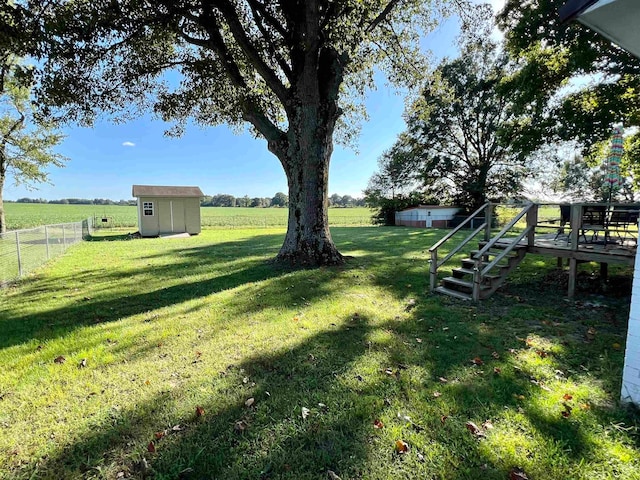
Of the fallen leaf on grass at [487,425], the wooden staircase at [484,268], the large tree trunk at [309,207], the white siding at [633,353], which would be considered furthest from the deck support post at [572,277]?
the large tree trunk at [309,207]

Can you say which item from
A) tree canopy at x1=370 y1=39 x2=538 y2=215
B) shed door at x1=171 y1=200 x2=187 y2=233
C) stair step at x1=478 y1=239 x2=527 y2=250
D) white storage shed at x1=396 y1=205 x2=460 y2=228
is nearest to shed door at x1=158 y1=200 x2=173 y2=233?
shed door at x1=171 y1=200 x2=187 y2=233

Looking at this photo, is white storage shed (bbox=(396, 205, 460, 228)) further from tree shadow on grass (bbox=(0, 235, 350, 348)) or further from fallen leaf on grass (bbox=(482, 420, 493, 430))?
fallen leaf on grass (bbox=(482, 420, 493, 430))

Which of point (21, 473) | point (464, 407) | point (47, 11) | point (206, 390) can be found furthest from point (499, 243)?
point (47, 11)

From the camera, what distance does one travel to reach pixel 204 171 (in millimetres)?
78062

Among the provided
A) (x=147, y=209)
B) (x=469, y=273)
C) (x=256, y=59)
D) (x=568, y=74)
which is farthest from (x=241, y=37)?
(x=147, y=209)

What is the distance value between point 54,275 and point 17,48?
208 inches

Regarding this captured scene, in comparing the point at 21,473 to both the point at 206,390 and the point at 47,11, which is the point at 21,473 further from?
the point at 47,11

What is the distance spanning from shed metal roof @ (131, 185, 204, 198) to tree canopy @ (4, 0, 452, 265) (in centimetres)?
1055

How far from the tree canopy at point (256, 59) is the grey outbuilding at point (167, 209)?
1072 cm

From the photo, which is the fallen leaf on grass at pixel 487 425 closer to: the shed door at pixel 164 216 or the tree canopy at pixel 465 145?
the shed door at pixel 164 216

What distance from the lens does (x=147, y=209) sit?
20219 mm

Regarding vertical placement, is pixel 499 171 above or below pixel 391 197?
above

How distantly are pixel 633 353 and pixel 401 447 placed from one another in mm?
2233

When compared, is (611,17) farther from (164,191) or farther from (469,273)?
(164,191)
